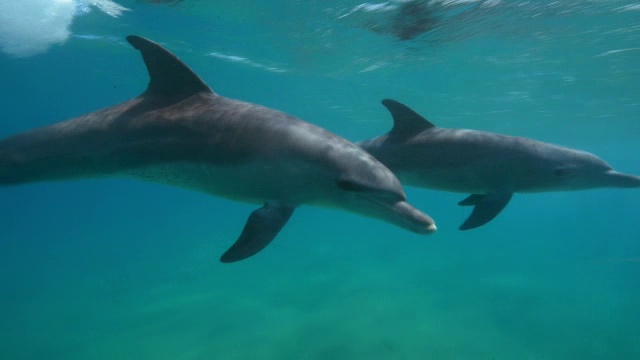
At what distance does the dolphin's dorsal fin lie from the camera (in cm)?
518

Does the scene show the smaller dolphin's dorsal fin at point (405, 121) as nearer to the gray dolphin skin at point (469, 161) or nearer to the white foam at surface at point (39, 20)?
the gray dolphin skin at point (469, 161)

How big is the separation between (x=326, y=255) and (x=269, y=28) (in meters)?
13.2

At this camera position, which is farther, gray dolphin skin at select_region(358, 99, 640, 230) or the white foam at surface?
the white foam at surface

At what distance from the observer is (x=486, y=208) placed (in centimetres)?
662

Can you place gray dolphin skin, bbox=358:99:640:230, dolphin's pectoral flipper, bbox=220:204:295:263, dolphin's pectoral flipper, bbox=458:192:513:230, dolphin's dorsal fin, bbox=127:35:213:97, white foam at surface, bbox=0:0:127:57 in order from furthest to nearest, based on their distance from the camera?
white foam at surface, bbox=0:0:127:57
gray dolphin skin, bbox=358:99:640:230
dolphin's pectoral flipper, bbox=458:192:513:230
dolphin's dorsal fin, bbox=127:35:213:97
dolphin's pectoral flipper, bbox=220:204:295:263

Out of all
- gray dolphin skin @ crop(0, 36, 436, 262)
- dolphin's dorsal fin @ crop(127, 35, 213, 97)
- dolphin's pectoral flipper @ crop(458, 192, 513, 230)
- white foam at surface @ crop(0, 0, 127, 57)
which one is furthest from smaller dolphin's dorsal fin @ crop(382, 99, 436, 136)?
white foam at surface @ crop(0, 0, 127, 57)

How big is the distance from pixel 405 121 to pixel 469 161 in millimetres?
1137

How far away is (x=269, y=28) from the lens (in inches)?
650

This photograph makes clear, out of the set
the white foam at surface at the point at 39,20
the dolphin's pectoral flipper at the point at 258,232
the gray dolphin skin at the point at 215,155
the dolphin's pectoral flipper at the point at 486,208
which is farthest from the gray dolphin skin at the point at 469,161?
the white foam at surface at the point at 39,20

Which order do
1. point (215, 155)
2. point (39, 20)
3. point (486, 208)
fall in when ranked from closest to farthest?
point (215, 155)
point (486, 208)
point (39, 20)

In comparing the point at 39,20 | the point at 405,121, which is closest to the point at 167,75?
the point at 405,121

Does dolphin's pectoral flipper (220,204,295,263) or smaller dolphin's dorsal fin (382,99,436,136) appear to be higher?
smaller dolphin's dorsal fin (382,99,436,136)

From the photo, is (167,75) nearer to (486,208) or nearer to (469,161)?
(469,161)

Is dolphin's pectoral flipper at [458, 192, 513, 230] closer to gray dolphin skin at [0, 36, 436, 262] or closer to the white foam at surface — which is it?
gray dolphin skin at [0, 36, 436, 262]
